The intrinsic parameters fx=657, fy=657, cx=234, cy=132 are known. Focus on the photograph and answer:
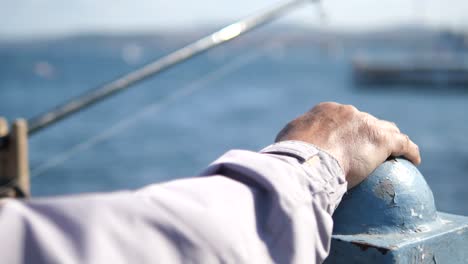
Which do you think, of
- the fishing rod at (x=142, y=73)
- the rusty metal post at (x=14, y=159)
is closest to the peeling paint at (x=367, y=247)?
the fishing rod at (x=142, y=73)

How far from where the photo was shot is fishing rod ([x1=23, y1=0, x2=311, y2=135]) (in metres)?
3.46

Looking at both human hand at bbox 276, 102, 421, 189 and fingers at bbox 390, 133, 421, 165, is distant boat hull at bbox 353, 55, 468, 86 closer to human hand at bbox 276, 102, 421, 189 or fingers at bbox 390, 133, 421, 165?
fingers at bbox 390, 133, 421, 165

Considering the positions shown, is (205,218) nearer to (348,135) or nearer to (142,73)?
(348,135)

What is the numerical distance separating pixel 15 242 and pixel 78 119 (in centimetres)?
3610

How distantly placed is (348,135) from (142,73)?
230cm

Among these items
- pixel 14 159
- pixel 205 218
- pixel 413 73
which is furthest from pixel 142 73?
pixel 413 73

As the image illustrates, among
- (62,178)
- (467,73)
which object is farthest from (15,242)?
(467,73)

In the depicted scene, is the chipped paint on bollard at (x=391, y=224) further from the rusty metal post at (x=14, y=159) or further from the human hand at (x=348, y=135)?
the rusty metal post at (x=14, y=159)

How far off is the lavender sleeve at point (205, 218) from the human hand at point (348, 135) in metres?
0.09

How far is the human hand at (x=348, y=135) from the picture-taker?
1479mm

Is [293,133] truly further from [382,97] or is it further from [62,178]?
[382,97]

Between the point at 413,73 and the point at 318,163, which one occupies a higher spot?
the point at 318,163

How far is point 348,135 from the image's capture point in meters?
1.53

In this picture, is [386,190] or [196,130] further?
[196,130]
